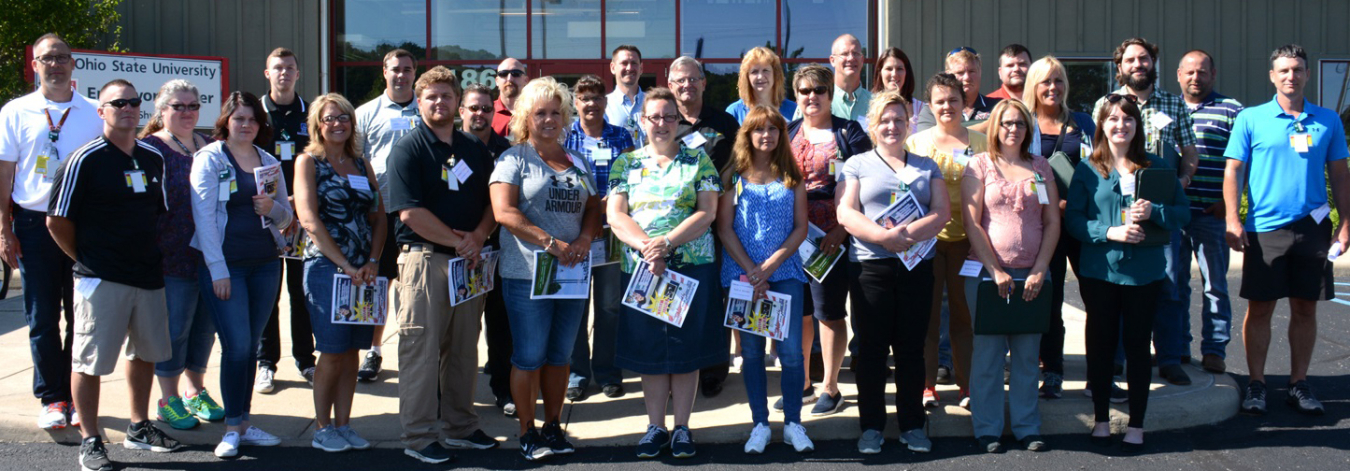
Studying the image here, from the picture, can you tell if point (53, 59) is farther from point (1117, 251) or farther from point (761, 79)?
point (1117, 251)

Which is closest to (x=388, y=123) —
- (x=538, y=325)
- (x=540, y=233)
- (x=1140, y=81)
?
(x=540, y=233)

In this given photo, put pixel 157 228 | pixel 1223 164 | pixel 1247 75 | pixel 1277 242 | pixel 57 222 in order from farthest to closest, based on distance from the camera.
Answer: pixel 1247 75 → pixel 1223 164 → pixel 1277 242 → pixel 157 228 → pixel 57 222

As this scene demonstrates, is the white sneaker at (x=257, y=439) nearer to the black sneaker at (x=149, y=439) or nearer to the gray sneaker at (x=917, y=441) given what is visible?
the black sneaker at (x=149, y=439)

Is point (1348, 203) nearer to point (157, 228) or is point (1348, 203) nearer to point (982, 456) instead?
point (982, 456)

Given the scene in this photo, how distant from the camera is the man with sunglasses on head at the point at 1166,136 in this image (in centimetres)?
605

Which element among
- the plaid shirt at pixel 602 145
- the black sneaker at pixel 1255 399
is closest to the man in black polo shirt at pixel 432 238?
the plaid shirt at pixel 602 145

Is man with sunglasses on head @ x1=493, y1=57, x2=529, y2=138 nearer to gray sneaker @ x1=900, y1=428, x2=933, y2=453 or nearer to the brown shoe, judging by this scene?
gray sneaker @ x1=900, y1=428, x2=933, y2=453

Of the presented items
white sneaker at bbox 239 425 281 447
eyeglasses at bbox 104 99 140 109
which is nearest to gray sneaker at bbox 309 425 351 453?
white sneaker at bbox 239 425 281 447

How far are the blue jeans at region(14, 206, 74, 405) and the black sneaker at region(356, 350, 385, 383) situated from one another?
1591 millimetres

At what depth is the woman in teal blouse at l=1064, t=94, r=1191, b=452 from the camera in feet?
16.9

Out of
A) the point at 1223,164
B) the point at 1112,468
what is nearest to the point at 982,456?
the point at 1112,468

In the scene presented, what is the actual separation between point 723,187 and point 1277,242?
3.09 meters

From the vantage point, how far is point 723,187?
520 cm

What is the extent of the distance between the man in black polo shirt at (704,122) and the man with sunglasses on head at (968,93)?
1.12m
